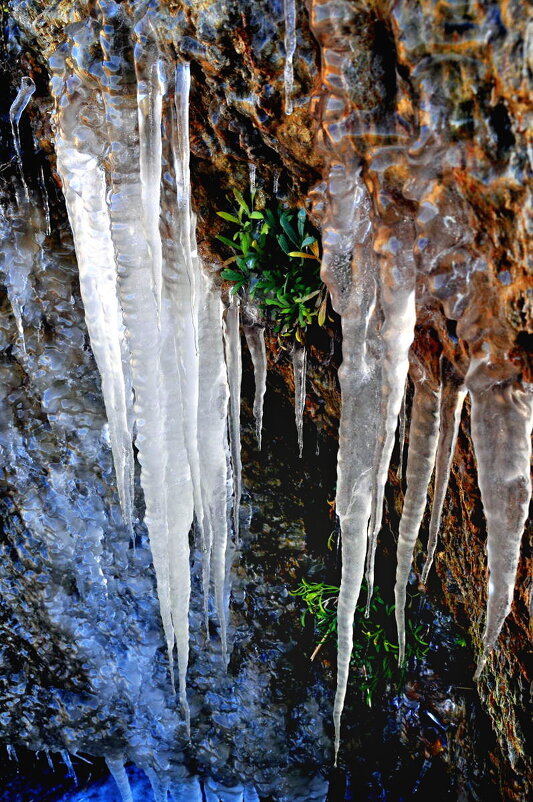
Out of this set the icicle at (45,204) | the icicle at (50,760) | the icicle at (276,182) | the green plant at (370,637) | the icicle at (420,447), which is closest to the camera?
the icicle at (420,447)

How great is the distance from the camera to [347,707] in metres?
3.97

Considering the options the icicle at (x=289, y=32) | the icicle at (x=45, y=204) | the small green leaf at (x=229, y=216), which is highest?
the icicle at (x=45, y=204)

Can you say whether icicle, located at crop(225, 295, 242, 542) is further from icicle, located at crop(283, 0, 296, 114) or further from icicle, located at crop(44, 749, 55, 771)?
icicle, located at crop(44, 749, 55, 771)

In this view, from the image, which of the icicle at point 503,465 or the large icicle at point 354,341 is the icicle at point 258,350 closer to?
the large icicle at point 354,341

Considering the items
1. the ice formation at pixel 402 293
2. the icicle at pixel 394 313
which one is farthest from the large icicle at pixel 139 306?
the icicle at pixel 394 313

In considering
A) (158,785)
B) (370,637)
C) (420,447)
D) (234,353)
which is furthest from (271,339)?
(158,785)

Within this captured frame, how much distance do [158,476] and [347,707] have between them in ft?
7.81

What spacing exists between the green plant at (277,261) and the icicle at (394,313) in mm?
616

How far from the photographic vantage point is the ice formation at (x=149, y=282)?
6.71 ft

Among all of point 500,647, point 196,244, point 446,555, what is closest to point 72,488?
point 196,244

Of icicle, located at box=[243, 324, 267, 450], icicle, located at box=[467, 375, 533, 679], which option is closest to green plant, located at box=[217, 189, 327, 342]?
icicle, located at box=[243, 324, 267, 450]

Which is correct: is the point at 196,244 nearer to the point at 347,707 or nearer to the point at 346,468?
the point at 346,468

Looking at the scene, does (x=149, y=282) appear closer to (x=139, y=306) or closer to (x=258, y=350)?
(x=139, y=306)

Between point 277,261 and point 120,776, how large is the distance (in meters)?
4.04
